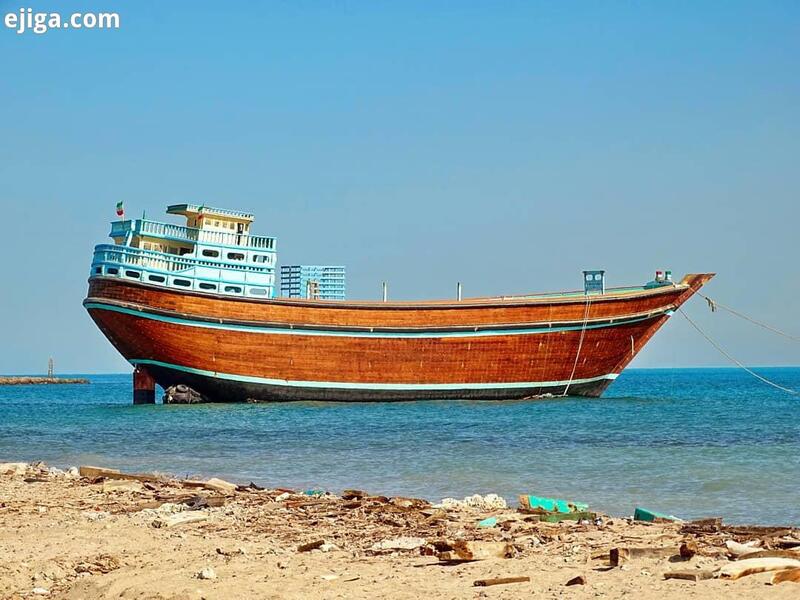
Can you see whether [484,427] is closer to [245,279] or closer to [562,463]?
[562,463]

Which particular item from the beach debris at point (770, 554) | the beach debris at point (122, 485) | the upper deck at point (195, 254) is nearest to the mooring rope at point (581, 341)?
the upper deck at point (195, 254)

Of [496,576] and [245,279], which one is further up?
[245,279]

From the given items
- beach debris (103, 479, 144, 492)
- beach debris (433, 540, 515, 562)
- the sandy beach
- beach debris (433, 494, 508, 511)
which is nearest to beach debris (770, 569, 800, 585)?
the sandy beach

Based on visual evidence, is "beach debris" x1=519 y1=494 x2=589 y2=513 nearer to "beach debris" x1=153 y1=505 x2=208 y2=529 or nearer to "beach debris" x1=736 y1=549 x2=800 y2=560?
"beach debris" x1=736 y1=549 x2=800 y2=560

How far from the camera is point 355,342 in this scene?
3609 cm

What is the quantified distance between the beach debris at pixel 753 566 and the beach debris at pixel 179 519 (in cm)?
518

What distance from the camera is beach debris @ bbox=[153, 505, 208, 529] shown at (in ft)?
32.0

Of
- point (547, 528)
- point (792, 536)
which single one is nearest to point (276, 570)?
point (547, 528)

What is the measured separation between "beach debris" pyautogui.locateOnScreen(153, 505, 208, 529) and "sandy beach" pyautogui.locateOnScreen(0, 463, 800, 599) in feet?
0.07

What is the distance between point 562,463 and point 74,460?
351 inches

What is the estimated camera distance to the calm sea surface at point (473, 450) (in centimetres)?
1362

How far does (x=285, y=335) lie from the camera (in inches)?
1395

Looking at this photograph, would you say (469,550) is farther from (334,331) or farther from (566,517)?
(334,331)

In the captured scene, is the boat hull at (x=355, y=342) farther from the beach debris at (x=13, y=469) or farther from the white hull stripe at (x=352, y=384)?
the beach debris at (x=13, y=469)
